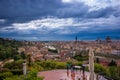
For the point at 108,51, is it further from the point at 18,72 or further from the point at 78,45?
the point at 18,72

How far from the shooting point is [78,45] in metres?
45.8

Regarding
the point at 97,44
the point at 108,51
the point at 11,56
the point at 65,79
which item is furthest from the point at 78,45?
the point at 65,79

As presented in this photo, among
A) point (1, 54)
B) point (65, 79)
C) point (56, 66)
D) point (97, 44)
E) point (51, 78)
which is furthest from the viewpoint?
point (97, 44)

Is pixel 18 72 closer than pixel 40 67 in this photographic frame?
Yes

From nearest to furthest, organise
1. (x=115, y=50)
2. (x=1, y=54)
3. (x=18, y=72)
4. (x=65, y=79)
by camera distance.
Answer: (x=65, y=79)
(x=18, y=72)
(x=1, y=54)
(x=115, y=50)

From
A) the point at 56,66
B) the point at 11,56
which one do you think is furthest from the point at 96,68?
the point at 11,56

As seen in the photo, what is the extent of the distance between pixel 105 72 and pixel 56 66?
4.40 meters

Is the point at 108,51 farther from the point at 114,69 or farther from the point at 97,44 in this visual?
the point at 114,69

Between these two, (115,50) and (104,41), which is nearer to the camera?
(115,50)

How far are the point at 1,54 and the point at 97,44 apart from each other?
2094 cm

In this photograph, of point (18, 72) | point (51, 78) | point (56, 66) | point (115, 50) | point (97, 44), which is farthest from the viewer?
point (97, 44)

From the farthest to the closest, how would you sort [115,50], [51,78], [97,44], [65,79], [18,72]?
[97,44] < [115,50] < [18,72] < [51,78] < [65,79]

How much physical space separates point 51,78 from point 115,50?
29583 millimetres

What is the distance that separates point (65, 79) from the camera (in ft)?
40.1
